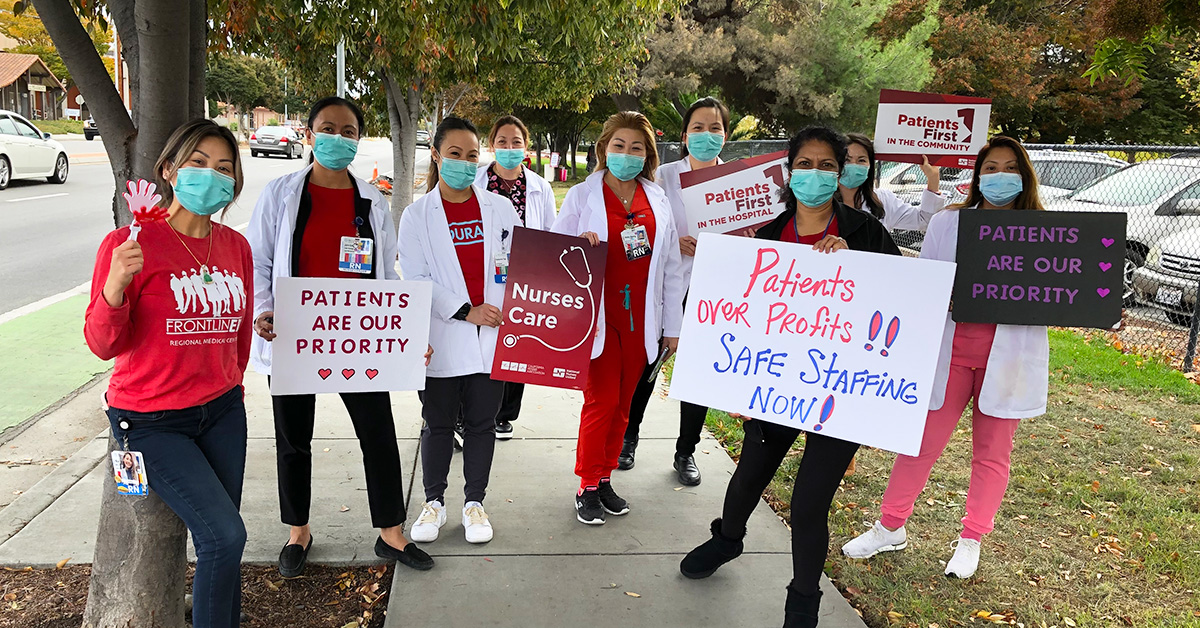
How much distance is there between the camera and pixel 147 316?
2646 mm

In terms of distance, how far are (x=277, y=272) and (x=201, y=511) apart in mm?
1205

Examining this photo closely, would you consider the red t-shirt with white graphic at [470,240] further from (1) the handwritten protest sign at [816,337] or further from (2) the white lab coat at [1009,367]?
(2) the white lab coat at [1009,367]

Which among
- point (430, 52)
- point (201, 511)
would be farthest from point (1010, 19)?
point (201, 511)

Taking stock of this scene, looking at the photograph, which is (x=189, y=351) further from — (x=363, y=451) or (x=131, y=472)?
(x=363, y=451)

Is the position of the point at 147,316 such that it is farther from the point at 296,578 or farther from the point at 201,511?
the point at 296,578

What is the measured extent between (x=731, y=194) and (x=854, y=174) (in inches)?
25.9

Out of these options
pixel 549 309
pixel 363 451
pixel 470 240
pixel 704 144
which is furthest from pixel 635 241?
pixel 363 451

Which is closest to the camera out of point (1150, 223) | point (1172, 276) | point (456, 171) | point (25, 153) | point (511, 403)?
point (456, 171)

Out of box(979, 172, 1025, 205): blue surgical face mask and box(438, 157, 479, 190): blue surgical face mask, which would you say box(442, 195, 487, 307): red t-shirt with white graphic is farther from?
box(979, 172, 1025, 205): blue surgical face mask

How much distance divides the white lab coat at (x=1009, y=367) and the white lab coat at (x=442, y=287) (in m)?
2.11

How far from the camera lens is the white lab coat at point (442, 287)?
4.00 m

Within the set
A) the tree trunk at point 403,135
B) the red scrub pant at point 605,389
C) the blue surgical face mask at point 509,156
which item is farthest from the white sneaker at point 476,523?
the tree trunk at point 403,135

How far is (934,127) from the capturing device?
509 centimetres

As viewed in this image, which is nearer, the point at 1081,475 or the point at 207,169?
the point at 207,169
